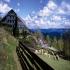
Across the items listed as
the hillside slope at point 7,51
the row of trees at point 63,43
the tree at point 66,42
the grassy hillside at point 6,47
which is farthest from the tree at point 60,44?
the grassy hillside at point 6,47

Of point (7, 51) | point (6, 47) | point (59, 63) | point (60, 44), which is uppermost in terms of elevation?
point (60, 44)

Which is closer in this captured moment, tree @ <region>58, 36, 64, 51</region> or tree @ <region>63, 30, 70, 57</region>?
tree @ <region>63, 30, 70, 57</region>

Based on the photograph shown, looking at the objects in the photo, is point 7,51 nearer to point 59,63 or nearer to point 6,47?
point 6,47

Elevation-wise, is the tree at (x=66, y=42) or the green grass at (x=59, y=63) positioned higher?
the tree at (x=66, y=42)

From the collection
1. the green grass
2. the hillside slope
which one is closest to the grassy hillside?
the hillside slope

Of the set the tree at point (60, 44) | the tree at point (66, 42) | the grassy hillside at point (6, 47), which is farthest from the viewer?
the grassy hillside at point (6, 47)

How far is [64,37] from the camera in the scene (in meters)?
9.47

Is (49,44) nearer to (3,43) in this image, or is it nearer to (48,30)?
(48,30)

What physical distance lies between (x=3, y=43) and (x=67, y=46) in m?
4.46

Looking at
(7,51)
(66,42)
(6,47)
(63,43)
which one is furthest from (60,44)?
(6,47)

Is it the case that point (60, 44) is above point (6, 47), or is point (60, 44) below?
above

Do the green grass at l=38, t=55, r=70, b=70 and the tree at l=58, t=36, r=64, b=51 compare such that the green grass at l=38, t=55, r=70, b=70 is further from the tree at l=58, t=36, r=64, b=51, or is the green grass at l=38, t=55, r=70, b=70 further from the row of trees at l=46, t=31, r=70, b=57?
the tree at l=58, t=36, r=64, b=51

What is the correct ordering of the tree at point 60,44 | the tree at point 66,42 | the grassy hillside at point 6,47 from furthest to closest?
the grassy hillside at point 6,47 → the tree at point 60,44 → the tree at point 66,42

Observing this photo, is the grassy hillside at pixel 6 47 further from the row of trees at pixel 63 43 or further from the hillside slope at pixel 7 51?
the row of trees at pixel 63 43
